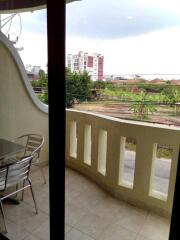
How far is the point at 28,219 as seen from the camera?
191cm

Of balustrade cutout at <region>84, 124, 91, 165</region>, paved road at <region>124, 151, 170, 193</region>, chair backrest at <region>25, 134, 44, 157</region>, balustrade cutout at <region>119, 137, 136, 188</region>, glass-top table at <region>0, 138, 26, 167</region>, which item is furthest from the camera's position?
balustrade cutout at <region>84, 124, 91, 165</region>

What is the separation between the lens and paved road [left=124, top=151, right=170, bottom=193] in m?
2.09

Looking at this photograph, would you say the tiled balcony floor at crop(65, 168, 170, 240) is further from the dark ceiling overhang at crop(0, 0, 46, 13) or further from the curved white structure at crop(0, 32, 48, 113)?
the dark ceiling overhang at crop(0, 0, 46, 13)

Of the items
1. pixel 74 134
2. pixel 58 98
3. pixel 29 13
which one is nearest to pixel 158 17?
pixel 58 98

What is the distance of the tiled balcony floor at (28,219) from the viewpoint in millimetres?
1734

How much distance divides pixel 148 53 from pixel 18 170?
4.91 ft

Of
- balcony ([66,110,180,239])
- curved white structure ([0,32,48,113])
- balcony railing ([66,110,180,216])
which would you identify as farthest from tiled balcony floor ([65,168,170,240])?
curved white structure ([0,32,48,113])

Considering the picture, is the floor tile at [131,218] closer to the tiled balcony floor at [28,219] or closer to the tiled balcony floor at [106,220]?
the tiled balcony floor at [106,220]

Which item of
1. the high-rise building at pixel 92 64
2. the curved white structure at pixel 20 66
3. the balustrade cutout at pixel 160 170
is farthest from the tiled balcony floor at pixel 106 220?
the curved white structure at pixel 20 66

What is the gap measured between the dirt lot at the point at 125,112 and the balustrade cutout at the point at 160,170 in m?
0.26

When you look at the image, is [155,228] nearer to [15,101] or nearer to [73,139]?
[73,139]

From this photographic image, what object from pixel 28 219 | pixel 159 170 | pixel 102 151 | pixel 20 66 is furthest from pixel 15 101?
pixel 159 170

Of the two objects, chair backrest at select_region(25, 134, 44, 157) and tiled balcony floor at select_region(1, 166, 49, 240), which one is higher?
chair backrest at select_region(25, 134, 44, 157)

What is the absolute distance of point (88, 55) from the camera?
2.05 metres
